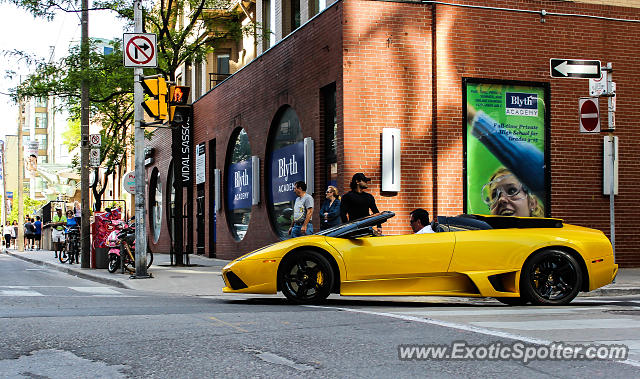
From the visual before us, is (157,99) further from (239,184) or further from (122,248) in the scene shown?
(239,184)

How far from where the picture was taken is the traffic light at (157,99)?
565 inches

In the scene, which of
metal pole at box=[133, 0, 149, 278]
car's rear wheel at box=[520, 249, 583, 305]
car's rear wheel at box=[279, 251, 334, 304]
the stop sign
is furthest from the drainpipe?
car's rear wheel at box=[279, 251, 334, 304]

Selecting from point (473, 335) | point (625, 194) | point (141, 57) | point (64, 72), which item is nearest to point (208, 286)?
point (141, 57)

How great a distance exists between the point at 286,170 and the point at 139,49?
5.19 meters

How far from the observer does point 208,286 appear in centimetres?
1326

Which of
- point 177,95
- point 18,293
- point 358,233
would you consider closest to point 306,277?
point 358,233

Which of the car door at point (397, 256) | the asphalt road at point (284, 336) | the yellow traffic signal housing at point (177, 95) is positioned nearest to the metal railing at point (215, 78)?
the yellow traffic signal housing at point (177, 95)

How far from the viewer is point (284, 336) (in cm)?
633

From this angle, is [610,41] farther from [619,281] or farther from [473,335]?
[473,335]

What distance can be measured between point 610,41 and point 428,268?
10.2 metres

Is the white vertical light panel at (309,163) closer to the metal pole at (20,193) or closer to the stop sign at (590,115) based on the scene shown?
the stop sign at (590,115)

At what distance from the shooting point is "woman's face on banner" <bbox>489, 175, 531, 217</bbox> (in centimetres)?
1598

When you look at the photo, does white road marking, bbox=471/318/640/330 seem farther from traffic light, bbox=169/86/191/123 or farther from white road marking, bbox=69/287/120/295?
traffic light, bbox=169/86/191/123

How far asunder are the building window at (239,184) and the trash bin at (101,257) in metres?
3.87
